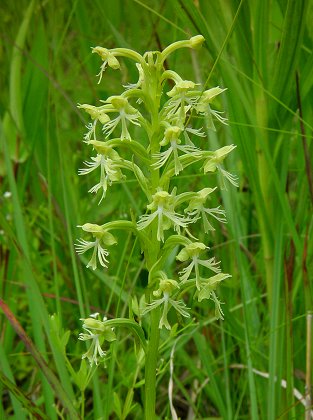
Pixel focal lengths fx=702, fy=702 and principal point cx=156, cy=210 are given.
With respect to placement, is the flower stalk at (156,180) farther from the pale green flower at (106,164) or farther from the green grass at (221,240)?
the green grass at (221,240)

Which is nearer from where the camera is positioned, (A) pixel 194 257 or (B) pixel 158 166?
(B) pixel 158 166

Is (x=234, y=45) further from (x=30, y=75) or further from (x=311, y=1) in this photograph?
(x=30, y=75)

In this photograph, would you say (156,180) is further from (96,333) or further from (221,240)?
(221,240)

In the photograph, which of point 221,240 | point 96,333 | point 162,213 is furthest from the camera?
point 221,240

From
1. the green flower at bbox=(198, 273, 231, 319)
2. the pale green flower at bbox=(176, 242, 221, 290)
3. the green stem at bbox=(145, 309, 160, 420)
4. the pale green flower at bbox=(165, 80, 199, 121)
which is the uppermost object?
the pale green flower at bbox=(165, 80, 199, 121)

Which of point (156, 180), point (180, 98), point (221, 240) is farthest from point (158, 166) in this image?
point (221, 240)

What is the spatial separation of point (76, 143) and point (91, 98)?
0.86 metres

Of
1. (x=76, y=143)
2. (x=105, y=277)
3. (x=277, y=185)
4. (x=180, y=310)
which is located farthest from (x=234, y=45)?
(x=76, y=143)

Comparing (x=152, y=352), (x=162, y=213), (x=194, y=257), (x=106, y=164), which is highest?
(x=106, y=164)

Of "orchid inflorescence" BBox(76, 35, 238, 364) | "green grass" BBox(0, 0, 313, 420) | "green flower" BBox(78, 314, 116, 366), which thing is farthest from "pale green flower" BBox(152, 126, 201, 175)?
"green flower" BBox(78, 314, 116, 366)

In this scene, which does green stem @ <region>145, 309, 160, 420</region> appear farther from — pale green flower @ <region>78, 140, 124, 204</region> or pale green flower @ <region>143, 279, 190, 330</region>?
pale green flower @ <region>78, 140, 124, 204</region>

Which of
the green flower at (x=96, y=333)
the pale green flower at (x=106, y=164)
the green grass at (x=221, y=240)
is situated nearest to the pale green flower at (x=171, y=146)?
the pale green flower at (x=106, y=164)

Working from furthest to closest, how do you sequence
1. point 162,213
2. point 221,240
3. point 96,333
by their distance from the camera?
point 221,240, point 96,333, point 162,213

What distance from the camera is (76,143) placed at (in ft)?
13.4
